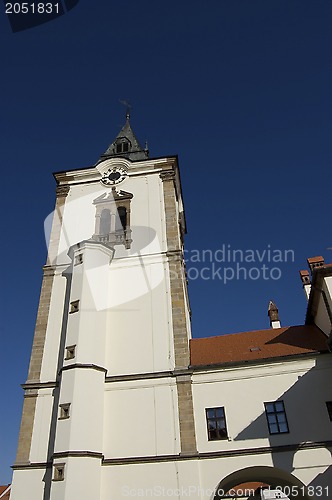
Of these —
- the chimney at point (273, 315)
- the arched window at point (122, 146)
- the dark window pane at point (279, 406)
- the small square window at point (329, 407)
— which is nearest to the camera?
the small square window at point (329, 407)

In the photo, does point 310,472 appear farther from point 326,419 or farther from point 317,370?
point 317,370

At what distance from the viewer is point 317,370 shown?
56.4ft

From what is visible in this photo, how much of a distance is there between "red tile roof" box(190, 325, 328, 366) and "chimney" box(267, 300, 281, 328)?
24.0 feet

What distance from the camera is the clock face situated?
2734 centimetres

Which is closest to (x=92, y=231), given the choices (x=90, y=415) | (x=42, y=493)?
(x=90, y=415)

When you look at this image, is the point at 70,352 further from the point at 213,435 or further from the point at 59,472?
the point at 213,435

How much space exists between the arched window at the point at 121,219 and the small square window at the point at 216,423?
38.1 feet

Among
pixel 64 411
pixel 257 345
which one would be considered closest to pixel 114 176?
pixel 257 345

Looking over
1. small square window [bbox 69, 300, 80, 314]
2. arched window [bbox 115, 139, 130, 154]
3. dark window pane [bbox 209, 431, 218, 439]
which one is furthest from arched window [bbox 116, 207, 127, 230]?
dark window pane [bbox 209, 431, 218, 439]

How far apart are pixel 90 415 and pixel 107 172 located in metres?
16.3

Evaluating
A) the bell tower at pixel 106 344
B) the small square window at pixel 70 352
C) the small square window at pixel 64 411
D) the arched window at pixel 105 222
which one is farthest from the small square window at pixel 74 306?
the arched window at pixel 105 222

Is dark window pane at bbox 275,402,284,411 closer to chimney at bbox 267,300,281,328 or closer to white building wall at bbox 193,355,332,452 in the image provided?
white building wall at bbox 193,355,332,452

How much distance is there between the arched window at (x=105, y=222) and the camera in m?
25.0

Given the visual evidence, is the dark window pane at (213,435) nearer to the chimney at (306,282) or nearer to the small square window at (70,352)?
the small square window at (70,352)
